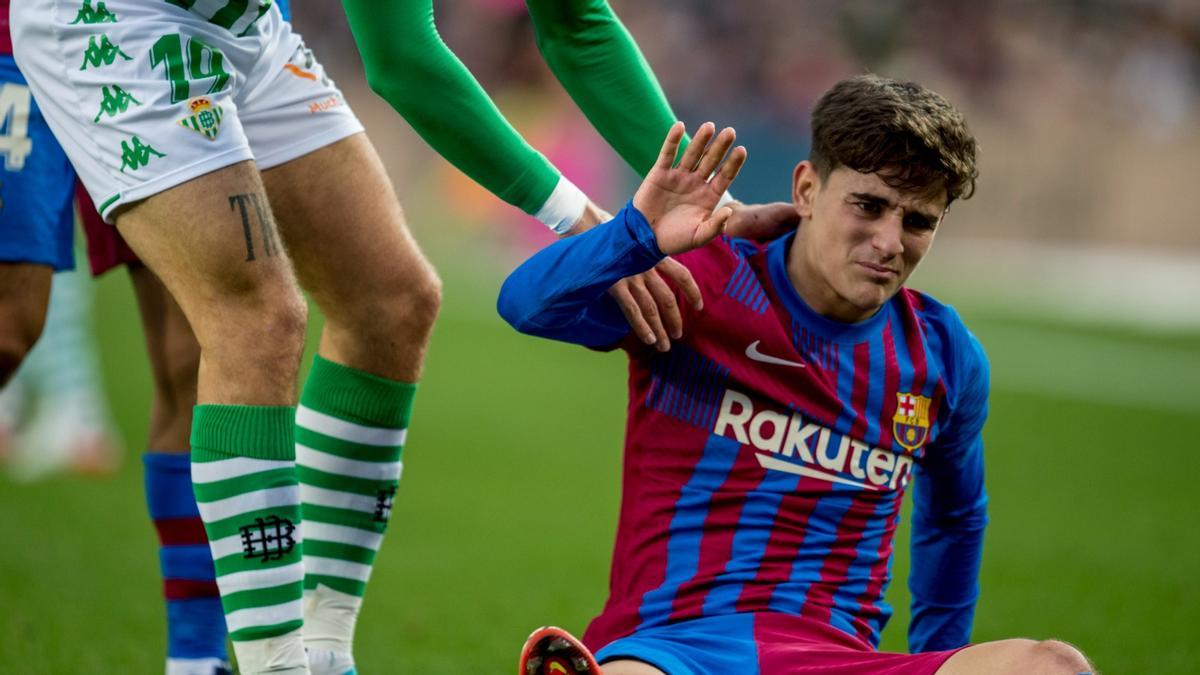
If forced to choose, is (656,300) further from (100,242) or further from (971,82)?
(971,82)

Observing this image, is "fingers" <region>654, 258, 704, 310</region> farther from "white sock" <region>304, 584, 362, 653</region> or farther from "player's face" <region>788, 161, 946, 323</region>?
"white sock" <region>304, 584, 362, 653</region>

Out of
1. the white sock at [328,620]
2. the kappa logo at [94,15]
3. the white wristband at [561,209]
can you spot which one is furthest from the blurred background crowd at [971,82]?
the kappa logo at [94,15]

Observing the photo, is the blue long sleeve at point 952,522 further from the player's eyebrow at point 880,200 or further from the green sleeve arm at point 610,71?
the green sleeve arm at point 610,71

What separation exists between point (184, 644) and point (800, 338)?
1.47 m

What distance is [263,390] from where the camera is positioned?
8.67ft

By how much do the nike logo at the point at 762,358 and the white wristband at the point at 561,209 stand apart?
43 cm

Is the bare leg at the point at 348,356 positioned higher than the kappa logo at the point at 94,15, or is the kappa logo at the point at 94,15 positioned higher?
the kappa logo at the point at 94,15

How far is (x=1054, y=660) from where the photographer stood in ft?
7.97

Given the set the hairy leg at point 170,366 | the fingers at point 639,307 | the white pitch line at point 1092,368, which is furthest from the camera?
the white pitch line at point 1092,368

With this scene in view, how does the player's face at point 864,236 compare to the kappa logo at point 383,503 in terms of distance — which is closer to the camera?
the player's face at point 864,236

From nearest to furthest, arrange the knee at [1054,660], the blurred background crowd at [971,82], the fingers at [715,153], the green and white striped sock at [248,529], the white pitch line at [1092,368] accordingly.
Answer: the knee at [1054,660] < the fingers at [715,153] < the green and white striped sock at [248,529] < the white pitch line at [1092,368] < the blurred background crowd at [971,82]

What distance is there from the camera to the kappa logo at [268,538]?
263cm

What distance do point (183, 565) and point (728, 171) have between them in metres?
1.54

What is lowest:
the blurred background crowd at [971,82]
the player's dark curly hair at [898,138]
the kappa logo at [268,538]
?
the kappa logo at [268,538]
